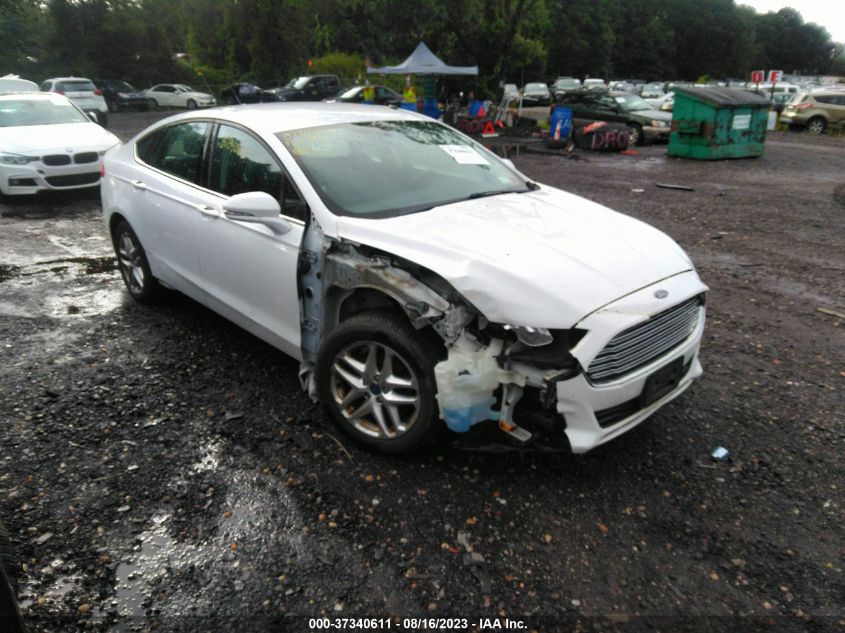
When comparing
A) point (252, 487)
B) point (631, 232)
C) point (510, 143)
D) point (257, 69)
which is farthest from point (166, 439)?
point (257, 69)

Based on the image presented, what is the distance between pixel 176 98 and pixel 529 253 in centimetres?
3521

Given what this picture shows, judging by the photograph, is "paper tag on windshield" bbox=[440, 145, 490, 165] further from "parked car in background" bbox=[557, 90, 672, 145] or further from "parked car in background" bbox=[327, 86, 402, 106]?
"parked car in background" bbox=[327, 86, 402, 106]

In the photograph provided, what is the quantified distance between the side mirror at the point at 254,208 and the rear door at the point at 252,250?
0.43ft

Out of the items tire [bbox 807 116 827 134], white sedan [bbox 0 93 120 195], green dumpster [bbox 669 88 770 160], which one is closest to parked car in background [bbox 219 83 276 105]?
white sedan [bbox 0 93 120 195]

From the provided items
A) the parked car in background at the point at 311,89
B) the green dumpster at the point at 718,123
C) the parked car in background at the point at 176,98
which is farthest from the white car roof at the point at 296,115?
the parked car in background at the point at 176,98

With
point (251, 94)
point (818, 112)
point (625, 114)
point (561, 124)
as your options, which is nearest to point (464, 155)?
point (561, 124)

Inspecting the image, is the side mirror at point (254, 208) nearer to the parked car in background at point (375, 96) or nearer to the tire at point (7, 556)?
the tire at point (7, 556)

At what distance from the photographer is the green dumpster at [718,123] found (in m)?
13.2

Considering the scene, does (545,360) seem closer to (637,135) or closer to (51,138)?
(51,138)

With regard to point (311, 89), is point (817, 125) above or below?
below

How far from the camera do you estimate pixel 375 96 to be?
25.1 meters

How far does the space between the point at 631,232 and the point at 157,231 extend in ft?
10.6

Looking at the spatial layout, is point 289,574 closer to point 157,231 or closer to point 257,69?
point 157,231

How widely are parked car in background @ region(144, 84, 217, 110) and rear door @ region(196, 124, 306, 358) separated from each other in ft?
105
